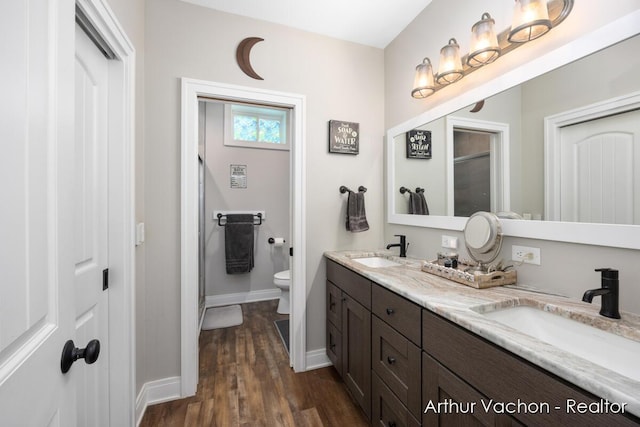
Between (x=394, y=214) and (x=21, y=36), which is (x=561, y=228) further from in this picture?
(x=21, y=36)

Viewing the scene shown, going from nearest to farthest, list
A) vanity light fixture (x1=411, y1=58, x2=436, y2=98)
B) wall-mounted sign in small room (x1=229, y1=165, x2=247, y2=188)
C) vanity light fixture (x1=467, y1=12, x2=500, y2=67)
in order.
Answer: vanity light fixture (x1=467, y1=12, x2=500, y2=67) → vanity light fixture (x1=411, y1=58, x2=436, y2=98) → wall-mounted sign in small room (x1=229, y1=165, x2=247, y2=188)

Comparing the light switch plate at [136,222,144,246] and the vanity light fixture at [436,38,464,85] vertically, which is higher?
the vanity light fixture at [436,38,464,85]

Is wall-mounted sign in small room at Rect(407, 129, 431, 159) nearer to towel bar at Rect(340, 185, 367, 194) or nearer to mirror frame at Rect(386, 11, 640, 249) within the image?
mirror frame at Rect(386, 11, 640, 249)

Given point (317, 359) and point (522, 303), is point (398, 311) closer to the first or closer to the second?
point (522, 303)

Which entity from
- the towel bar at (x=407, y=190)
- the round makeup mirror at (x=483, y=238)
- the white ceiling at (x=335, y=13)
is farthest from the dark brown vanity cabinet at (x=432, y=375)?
the white ceiling at (x=335, y=13)

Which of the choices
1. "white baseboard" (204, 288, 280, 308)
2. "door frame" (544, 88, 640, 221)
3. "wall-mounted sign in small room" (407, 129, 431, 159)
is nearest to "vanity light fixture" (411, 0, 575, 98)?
"wall-mounted sign in small room" (407, 129, 431, 159)

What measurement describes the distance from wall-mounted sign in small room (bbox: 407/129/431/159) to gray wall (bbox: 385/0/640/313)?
0.10 m

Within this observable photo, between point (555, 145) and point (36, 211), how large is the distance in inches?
68.2

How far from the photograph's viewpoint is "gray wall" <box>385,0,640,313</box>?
98 cm

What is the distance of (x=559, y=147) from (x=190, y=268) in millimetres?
2102

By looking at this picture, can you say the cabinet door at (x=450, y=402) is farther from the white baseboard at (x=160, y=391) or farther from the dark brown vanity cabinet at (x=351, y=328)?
the white baseboard at (x=160, y=391)

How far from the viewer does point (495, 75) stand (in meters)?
1.41

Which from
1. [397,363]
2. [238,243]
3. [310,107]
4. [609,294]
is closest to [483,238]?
[609,294]

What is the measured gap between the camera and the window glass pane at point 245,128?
3.45m
